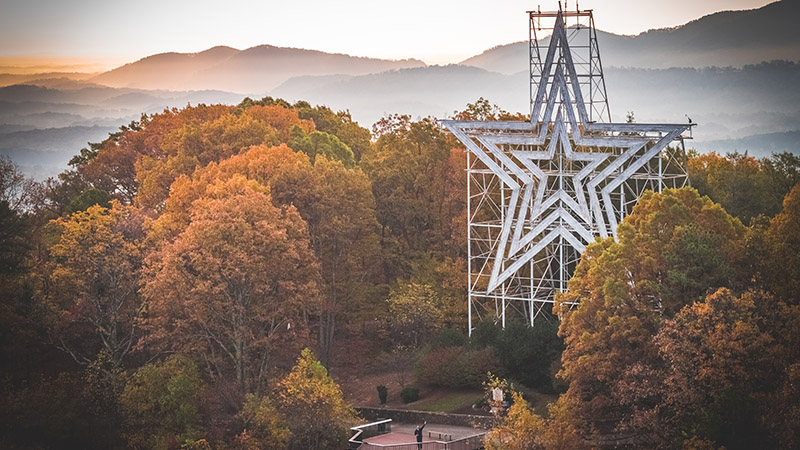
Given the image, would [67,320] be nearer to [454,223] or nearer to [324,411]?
[324,411]

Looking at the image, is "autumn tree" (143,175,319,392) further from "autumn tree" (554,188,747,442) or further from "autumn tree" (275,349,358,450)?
"autumn tree" (554,188,747,442)

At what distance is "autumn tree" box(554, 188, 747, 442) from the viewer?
141 feet

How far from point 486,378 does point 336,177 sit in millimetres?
16054

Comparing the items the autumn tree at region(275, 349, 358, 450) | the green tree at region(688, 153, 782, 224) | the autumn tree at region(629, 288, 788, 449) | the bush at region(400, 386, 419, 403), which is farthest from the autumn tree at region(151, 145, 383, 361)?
the autumn tree at region(629, 288, 788, 449)

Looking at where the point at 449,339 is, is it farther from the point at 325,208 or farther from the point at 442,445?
the point at 442,445

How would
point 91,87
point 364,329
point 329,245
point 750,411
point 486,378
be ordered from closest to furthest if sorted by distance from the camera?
point 750,411
point 486,378
point 329,245
point 364,329
point 91,87

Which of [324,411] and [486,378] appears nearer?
[324,411]

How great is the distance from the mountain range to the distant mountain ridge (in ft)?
0.65

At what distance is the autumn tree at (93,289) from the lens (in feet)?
188

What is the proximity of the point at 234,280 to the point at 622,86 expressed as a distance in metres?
63.5

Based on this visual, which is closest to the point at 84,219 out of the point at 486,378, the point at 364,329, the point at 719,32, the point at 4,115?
the point at 364,329

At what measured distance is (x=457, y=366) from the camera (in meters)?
54.3

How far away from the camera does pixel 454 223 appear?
64.9 m

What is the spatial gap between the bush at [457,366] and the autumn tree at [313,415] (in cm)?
662
